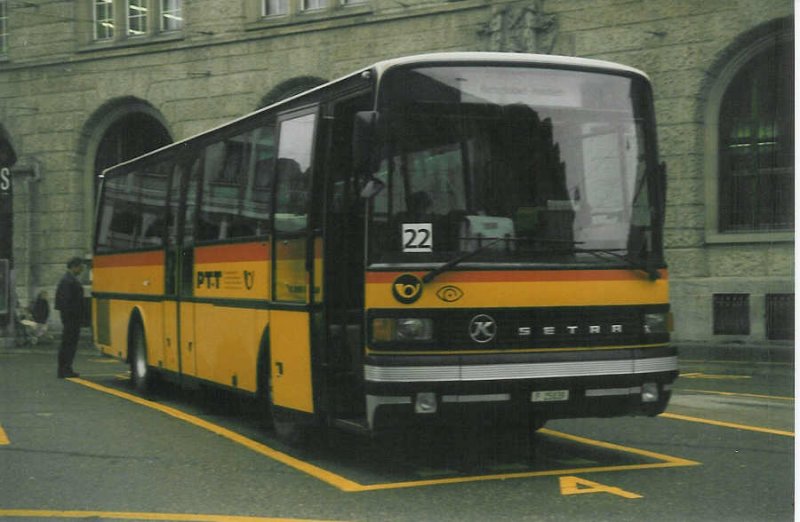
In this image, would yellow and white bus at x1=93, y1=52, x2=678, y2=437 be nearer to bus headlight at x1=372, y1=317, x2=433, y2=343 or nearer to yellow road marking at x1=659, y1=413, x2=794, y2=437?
bus headlight at x1=372, y1=317, x2=433, y2=343

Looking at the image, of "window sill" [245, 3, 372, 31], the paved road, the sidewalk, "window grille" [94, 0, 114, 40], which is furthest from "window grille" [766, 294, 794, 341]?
"window grille" [94, 0, 114, 40]

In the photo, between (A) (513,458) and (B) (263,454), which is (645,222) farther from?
(B) (263,454)

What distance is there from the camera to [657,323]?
8.77 metres

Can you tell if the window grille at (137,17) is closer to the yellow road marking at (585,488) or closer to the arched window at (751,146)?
the arched window at (751,146)

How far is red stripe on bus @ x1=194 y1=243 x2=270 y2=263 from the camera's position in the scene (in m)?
10.7

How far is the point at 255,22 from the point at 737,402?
17635 mm

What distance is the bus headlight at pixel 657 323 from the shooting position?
8.73 meters

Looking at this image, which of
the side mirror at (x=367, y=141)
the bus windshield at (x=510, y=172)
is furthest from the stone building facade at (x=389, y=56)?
the side mirror at (x=367, y=141)

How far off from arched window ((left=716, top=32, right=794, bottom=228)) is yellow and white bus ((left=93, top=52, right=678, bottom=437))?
12984 mm

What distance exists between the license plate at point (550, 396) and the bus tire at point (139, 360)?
753cm

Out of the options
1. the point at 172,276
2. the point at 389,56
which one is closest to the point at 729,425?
the point at 172,276

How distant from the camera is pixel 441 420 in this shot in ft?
27.0

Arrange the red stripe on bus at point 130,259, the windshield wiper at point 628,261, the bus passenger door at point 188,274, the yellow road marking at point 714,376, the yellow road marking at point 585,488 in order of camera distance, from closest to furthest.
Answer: the yellow road marking at point 585,488 → the windshield wiper at point 628,261 → the bus passenger door at point 188,274 → the red stripe on bus at point 130,259 → the yellow road marking at point 714,376

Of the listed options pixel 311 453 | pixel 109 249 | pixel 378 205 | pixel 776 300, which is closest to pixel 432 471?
pixel 311 453
